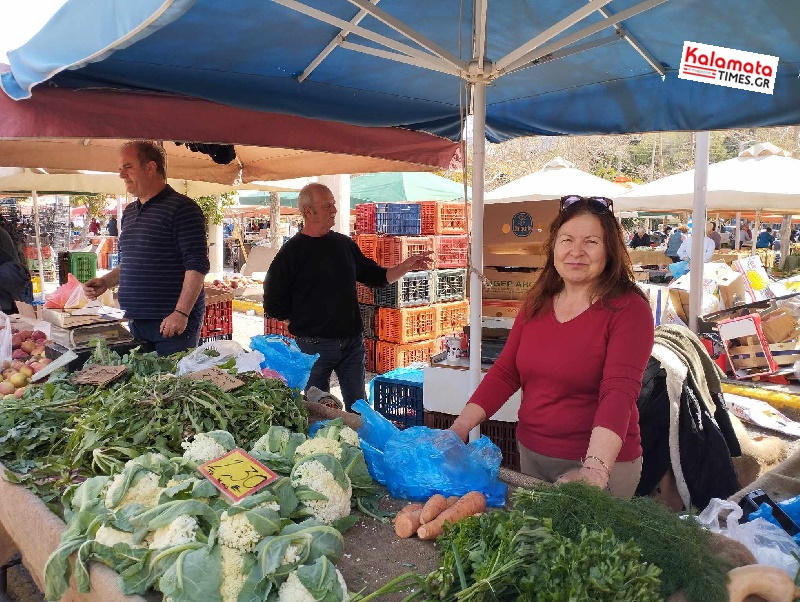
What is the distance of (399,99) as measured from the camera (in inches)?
169

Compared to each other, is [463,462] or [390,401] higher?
[463,462]

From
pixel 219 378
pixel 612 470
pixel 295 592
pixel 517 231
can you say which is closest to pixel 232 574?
pixel 295 592

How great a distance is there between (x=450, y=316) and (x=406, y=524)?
562 centimetres

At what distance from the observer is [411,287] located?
6.76 metres

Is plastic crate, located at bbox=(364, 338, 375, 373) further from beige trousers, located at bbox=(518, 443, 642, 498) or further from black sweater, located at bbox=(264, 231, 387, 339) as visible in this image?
beige trousers, located at bbox=(518, 443, 642, 498)

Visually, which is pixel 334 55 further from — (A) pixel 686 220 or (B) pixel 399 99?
(A) pixel 686 220

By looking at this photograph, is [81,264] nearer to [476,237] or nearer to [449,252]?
[449,252]

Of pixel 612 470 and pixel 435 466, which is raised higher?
pixel 435 466

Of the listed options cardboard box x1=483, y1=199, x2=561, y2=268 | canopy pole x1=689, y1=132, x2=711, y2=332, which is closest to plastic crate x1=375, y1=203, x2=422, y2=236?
cardboard box x1=483, y1=199, x2=561, y2=268

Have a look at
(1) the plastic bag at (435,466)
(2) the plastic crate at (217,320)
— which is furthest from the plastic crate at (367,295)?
(1) the plastic bag at (435,466)

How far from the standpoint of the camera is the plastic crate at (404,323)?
21.8ft

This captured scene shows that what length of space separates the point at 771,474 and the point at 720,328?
14.6 feet

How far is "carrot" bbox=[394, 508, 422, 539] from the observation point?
5.88 feet

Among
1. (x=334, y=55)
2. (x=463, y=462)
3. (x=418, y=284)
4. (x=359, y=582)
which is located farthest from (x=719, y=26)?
(x=418, y=284)
